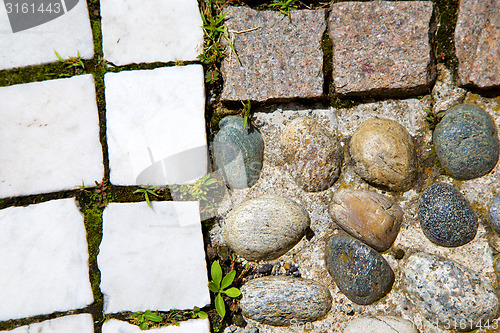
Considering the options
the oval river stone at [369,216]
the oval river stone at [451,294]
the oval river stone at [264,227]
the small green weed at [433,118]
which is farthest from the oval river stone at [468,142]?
the oval river stone at [264,227]

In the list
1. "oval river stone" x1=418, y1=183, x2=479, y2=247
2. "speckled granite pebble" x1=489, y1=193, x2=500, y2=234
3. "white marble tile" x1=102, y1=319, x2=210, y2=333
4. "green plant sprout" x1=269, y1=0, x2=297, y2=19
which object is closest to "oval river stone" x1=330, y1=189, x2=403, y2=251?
"oval river stone" x1=418, y1=183, x2=479, y2=247

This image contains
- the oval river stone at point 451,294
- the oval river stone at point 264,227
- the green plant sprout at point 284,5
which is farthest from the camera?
the green plant sprout at point 284,5

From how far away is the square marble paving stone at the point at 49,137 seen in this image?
239cm

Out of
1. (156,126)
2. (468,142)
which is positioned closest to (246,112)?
(156,126)

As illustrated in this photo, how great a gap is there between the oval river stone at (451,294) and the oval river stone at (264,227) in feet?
2.41

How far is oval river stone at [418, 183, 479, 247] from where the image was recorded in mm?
2209

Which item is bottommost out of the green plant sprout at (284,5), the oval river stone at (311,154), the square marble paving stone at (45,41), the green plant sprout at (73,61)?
the oval river stone at (311,154)

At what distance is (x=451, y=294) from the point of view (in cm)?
217

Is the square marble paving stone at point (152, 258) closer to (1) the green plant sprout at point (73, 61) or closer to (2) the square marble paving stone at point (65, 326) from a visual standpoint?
(2) the square marble paving stone at point (65, 326)

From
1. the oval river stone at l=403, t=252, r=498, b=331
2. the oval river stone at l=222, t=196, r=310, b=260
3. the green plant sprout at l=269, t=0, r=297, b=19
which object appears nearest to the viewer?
the oval river stone at l=403, t=252, r=498, b=331

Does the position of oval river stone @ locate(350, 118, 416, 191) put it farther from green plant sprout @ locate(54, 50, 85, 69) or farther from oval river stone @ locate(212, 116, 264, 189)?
green plant sprout @ locate(54, 50, 85, 69)

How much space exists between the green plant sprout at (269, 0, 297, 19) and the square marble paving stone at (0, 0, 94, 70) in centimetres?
120

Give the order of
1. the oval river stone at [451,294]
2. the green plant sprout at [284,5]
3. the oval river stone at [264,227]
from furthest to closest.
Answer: the green plant sprout at [284,5] → the oval river stone at [264,227] → the oval river stone at [451,294]

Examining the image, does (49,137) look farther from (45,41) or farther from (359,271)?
(359,271)
